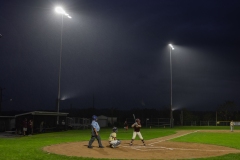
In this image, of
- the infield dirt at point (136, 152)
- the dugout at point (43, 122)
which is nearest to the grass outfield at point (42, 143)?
the infield dirt at point (136, 152)

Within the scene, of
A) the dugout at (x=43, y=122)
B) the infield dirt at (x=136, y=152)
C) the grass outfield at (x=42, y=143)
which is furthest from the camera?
the dugout at (x=43, y=122)

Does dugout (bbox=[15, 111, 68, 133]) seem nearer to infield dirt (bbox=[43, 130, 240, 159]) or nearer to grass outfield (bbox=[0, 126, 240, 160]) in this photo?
grass outfield (bbox=[0, 126, 240, 160])

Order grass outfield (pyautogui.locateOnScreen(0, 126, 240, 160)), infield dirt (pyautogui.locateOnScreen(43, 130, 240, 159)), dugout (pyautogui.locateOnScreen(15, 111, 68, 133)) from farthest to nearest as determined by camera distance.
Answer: dugout (pyautogui.locateOnScreen(15, 111, 68, 133)) → infield dirt (pyautogui.locateOnScreen(43, 130, 240, 159)) → grass outfield (pyautogui.locateOnScreen(0, 126, 240, 160))

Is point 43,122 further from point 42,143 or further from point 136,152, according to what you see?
point 136,152

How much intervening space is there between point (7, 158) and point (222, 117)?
79.8 m

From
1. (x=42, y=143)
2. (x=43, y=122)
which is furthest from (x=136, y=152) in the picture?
(x=43, y=122)

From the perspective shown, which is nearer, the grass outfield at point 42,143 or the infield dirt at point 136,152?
the grass outfield at point 42,143

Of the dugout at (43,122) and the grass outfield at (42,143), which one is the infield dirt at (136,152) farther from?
the dugout at (43,122)

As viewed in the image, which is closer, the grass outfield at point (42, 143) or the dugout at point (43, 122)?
the grass outfield at point (42, 143)

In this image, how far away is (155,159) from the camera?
494 inches

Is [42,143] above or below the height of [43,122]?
below

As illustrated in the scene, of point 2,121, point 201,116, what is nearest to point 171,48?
point 2,121

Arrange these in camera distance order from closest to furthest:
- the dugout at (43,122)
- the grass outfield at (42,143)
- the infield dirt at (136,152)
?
the grass outfield at (42,143), the infield dirt at (136,152), the dugout at (43,122)

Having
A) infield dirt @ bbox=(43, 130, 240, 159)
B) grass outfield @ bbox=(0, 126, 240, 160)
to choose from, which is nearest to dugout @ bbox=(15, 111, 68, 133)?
grass outfield @ bbox=(0, 126, 240, 160)
